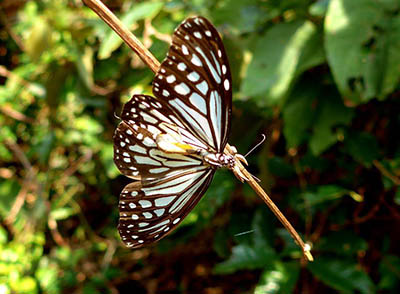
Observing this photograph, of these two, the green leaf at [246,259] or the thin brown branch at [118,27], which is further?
the green leaf at [246,259]

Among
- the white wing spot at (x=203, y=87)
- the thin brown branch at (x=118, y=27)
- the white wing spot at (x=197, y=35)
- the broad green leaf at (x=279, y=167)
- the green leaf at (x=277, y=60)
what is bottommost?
the broad green leaf at (x=279, y=167)

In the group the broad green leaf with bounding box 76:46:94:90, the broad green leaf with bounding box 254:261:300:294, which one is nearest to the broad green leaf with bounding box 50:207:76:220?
the broad green leaf with bounding box 76:46:94:90

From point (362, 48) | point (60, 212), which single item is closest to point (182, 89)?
point (362, 48)

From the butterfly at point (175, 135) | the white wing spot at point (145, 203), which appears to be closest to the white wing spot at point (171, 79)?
the butterfly at point (175, 135)

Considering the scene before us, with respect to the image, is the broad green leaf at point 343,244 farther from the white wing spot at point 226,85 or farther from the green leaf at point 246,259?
the white wing spot at point 226,85

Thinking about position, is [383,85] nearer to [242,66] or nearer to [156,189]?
[242,66]

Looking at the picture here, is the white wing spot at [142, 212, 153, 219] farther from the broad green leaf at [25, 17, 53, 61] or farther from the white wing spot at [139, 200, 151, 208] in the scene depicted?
the broad green leaf at [25, 17, 53, 61]

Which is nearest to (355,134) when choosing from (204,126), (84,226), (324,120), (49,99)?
(324,120)

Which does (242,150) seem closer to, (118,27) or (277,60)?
(277,60)
